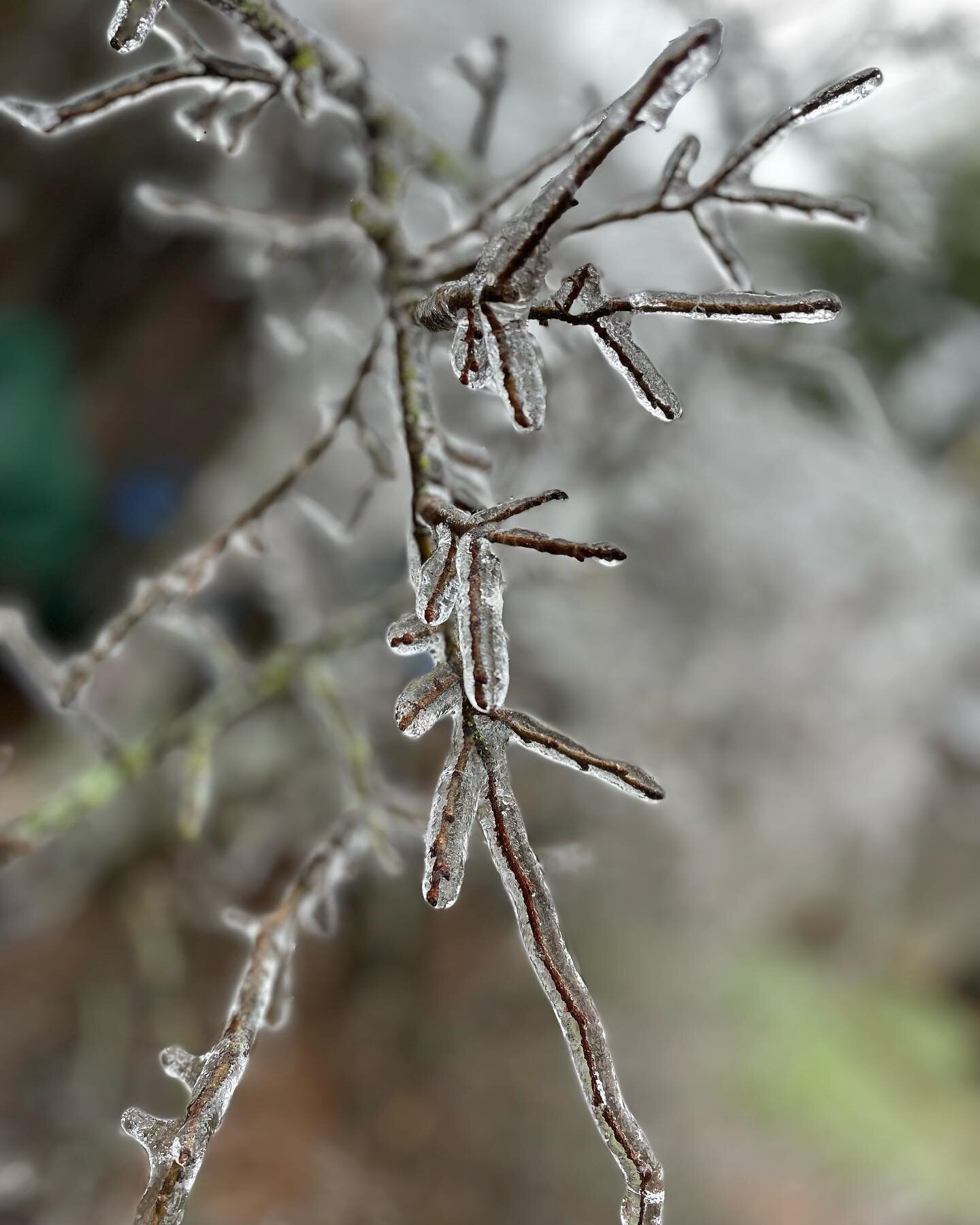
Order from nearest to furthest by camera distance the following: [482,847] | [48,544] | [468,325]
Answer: [468,325]
[482,847]
[48,544]

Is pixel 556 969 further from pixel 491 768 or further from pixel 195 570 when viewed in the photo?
pixel 195 570

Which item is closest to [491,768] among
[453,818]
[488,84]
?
[453,818]

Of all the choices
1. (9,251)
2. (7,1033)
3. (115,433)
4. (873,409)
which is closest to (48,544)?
(115,433)

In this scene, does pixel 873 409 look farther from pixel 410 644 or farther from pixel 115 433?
pixel 115 433

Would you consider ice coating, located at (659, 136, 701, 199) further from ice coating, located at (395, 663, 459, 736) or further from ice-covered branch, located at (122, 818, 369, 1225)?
ice-covered branch, located at (122, 818, 369, 1225)

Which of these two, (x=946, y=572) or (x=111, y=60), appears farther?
(x=946, y=572)

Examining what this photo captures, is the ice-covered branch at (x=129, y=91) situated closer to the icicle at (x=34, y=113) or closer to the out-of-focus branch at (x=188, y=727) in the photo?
the icicle at (x=34, y=113)

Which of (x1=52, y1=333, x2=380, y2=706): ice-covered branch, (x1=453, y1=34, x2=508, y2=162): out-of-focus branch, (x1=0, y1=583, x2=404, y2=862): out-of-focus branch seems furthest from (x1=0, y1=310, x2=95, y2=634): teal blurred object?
(x1=52, y1=333, x2=380, y2=706): ice-covered branch
